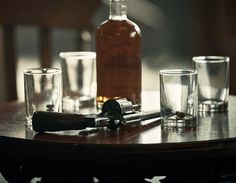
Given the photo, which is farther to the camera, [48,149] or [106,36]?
[106,36]

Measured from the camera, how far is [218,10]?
2689 millimetres

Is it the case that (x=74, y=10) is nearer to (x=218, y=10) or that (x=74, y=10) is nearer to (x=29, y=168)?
(x=218, y=10)

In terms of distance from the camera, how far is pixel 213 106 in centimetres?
121

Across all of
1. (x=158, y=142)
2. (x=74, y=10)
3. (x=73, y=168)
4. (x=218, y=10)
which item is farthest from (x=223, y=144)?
(x=218, y=10)

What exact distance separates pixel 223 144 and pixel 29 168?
0.31m

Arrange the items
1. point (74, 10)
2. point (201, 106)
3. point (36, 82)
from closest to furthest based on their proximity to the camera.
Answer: point (36, 82) → point (201, 106) → point (74, 10)

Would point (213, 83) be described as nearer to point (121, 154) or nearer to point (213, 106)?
point (213, 106)

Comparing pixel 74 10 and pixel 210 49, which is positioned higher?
pixel 74 10

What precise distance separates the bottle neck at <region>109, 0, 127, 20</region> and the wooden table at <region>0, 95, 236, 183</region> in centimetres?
25

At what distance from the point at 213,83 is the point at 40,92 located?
1.17 ft

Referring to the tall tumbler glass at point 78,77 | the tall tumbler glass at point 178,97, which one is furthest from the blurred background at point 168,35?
the tall tumbler glass at point 178,97

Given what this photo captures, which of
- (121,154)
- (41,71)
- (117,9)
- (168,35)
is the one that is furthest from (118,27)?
(168,35)

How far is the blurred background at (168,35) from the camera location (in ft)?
8.79

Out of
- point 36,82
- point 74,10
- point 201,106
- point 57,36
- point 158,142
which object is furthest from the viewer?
point 57,36
